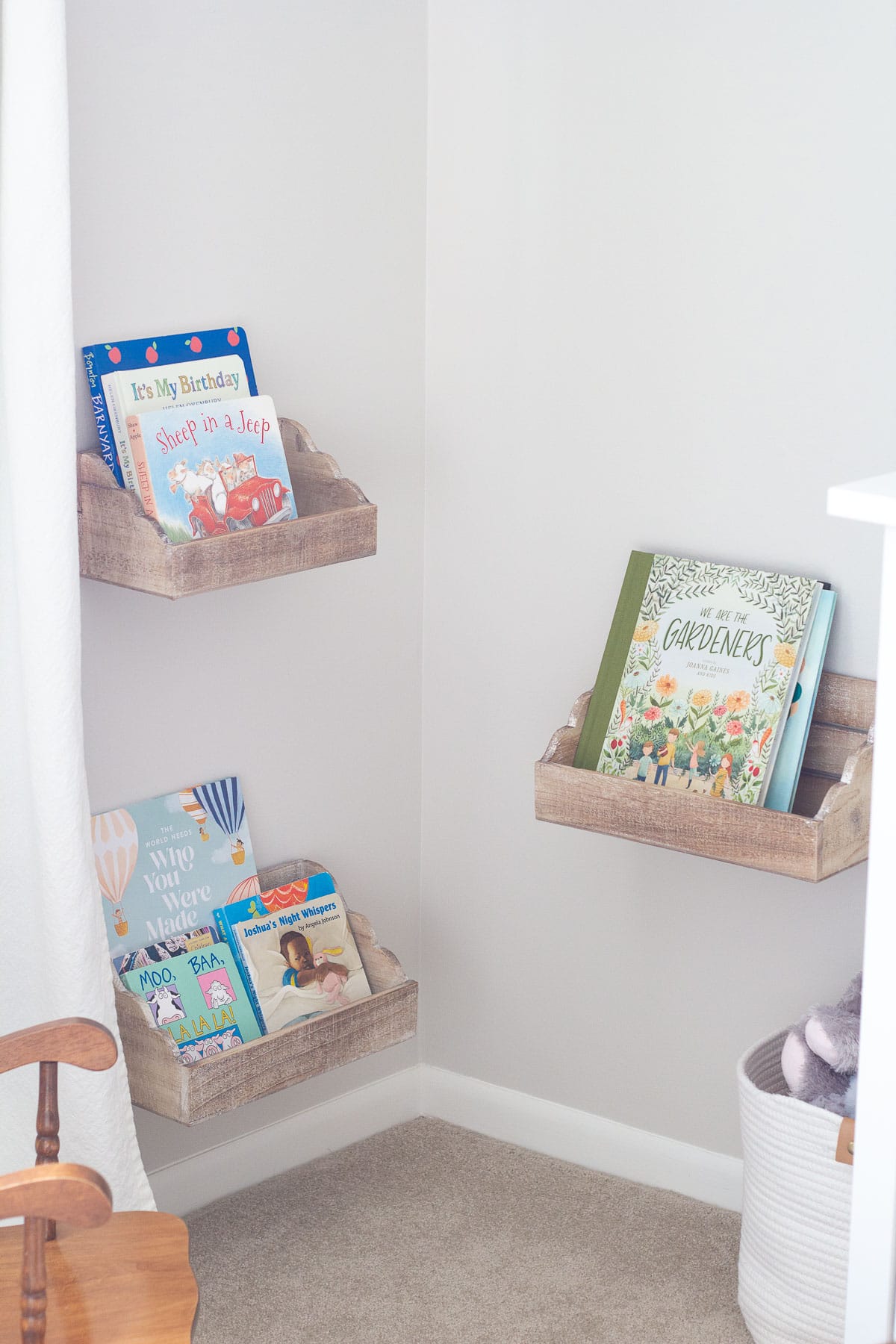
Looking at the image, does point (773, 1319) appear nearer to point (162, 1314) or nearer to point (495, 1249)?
point (495, 1249)

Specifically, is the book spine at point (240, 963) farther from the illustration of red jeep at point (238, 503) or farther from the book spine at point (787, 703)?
the book spine at point (787, 703)

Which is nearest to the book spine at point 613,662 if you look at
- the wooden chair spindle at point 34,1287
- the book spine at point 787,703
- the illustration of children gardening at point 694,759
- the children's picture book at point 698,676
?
the children's picture book at point 698,676

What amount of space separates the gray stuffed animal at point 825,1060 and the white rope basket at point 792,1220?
0.04 m

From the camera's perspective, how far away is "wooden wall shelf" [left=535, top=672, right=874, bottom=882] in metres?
1.89

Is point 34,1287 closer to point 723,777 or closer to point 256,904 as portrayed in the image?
point 256,904

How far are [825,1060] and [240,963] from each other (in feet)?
2.61

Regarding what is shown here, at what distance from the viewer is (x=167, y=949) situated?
2080 millimetres

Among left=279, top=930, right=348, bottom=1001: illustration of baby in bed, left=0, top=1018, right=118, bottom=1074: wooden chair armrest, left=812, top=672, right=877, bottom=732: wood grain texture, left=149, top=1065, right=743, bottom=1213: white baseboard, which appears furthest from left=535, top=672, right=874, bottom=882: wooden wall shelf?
left=0, top=1018, right=118, bottom=1074: wooden chair armrest

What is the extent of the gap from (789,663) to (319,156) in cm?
99

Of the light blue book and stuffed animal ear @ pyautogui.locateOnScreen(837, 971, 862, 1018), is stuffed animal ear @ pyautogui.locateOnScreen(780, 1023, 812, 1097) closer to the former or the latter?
stuffed animal ear @ pyautogui.locateOnScreen(837, 971, 862, 1018)

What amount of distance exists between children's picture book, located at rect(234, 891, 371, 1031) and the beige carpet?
13.5 inches

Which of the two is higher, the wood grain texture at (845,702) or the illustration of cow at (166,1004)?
the wood grain texture at (845,702)

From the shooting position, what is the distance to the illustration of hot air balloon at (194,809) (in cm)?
215

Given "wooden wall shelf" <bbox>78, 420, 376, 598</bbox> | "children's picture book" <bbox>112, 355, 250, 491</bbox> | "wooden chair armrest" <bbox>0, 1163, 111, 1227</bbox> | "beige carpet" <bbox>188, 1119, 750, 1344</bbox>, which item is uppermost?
"children's picture book" <bbox>112, 355, 250, 491</bbox>
